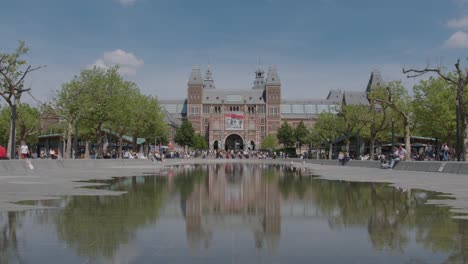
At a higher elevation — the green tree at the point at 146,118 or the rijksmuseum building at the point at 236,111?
the rijksmuseum building at the point at 236,111

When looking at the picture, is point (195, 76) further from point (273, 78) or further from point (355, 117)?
point (355, 117)

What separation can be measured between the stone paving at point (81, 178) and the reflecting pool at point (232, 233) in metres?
1.43

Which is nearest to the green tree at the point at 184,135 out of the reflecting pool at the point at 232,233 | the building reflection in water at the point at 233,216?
the building reflection in water at the point at 233,216

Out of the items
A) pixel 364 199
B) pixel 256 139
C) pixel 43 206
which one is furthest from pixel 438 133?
pixel 256 139

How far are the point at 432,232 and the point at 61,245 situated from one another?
4.56 m

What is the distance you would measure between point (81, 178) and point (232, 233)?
15.4 m

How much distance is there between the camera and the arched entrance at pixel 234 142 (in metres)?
189

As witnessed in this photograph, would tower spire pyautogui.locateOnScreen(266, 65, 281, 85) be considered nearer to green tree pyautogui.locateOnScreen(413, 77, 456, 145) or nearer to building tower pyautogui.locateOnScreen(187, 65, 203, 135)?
building tower pyautogui.locateOnScreen(187, 65, 203, 135)

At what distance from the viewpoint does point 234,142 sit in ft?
627

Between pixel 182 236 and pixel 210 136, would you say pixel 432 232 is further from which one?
pixel 210 136

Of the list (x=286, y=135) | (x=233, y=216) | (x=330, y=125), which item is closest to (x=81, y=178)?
(x=233, y=216)

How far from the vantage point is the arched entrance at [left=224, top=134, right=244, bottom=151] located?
189 metres

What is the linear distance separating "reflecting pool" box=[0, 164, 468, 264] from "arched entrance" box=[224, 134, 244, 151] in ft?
585

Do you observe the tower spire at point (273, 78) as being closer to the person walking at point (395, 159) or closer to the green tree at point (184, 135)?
the green tree at point (184, 135)
